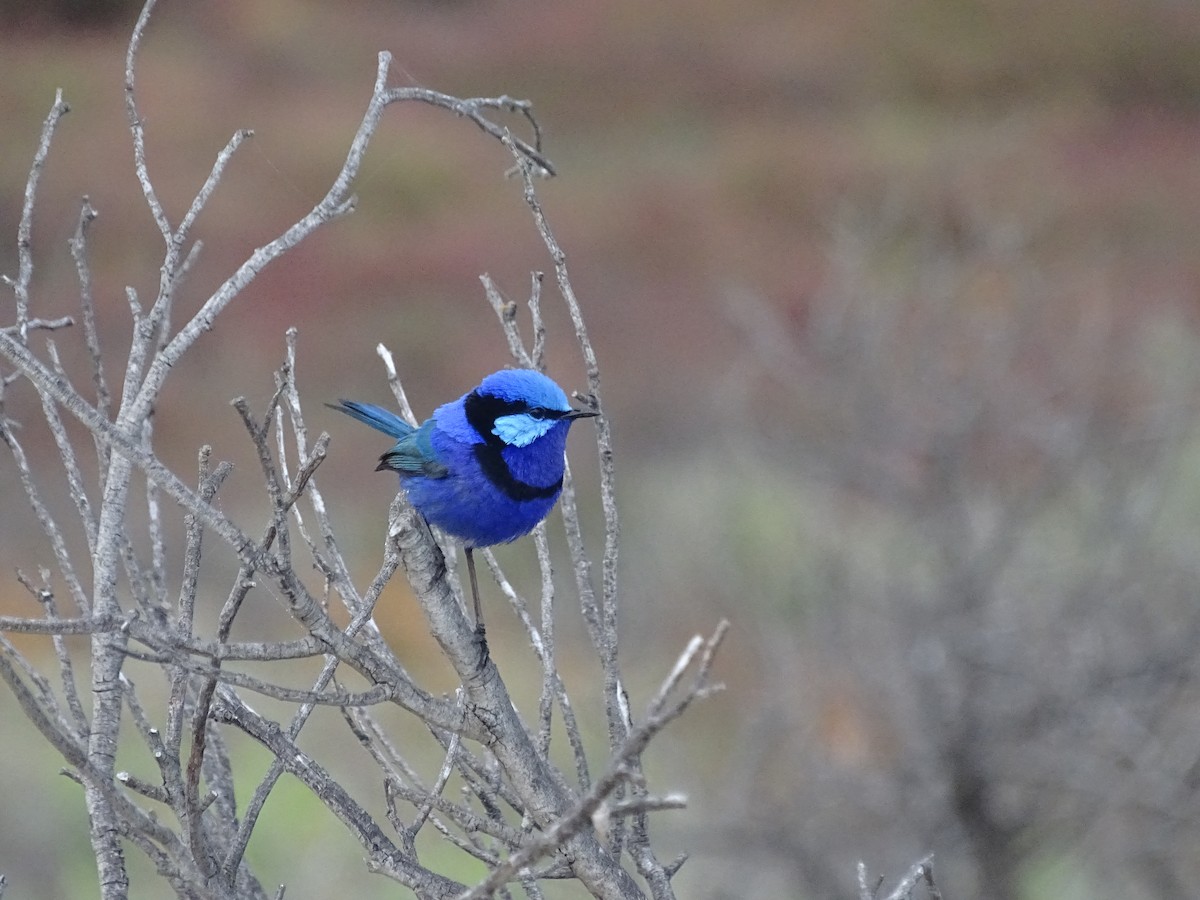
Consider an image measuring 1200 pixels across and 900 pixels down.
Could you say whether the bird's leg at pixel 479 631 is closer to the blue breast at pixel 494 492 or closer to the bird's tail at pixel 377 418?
the blue breast at pixel 494 492

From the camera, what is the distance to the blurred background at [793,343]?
3408 millimetres

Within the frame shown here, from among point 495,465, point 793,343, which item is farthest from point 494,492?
point 793,343

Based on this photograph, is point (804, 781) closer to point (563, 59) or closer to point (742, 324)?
point (742, 324)

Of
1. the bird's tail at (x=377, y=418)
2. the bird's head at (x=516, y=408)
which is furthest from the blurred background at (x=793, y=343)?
the bird's tail at (x=377, y=418)

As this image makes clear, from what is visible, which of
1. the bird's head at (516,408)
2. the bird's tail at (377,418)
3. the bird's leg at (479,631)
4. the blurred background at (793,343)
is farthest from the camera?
the blurred background at (793,343)

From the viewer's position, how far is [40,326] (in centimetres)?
133

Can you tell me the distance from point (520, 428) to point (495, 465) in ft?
0.21

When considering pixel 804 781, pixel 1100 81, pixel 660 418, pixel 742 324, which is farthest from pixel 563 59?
Result: pixel 804 781

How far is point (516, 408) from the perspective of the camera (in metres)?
1.82

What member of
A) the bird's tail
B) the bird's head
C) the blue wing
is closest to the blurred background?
the bird's head

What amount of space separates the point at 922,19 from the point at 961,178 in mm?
2117

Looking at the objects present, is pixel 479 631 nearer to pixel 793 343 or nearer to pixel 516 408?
pixel 516 408

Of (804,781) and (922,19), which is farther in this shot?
(922,19)

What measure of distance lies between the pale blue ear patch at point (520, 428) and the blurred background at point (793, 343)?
547 mm
